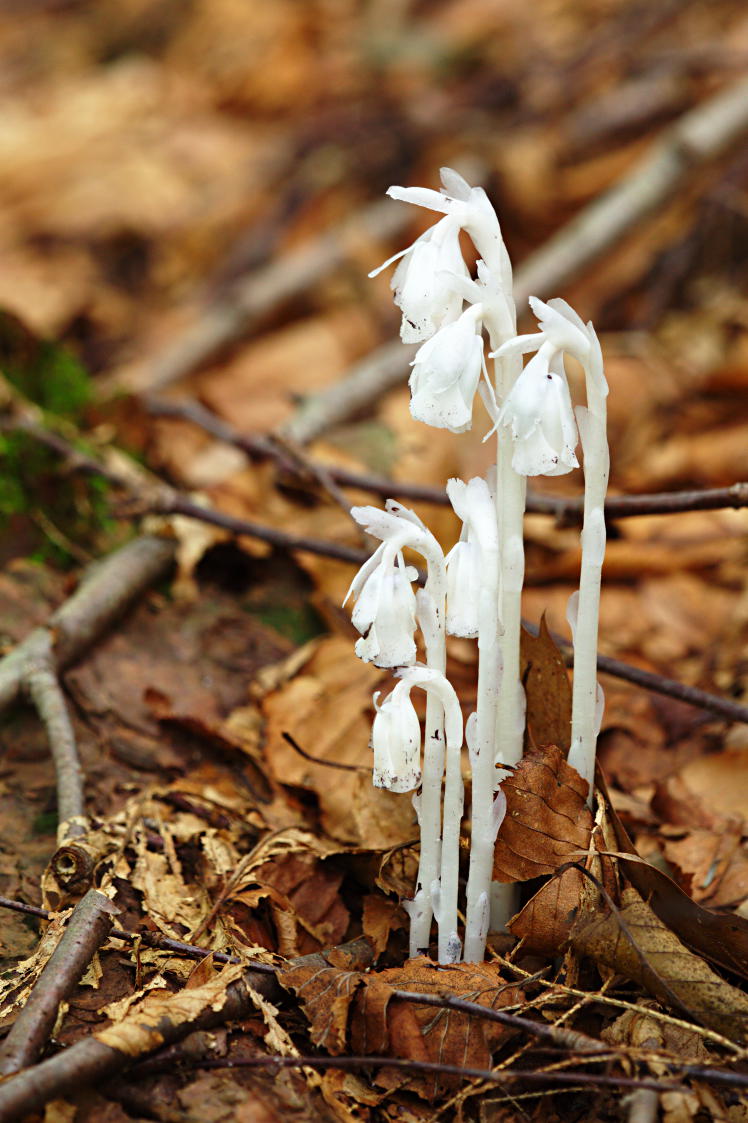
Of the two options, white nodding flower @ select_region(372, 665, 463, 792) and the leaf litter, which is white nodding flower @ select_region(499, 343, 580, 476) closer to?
white nodding flower @ select_region(372, 665, 463, 792)

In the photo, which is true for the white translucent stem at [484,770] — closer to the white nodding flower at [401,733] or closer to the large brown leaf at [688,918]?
the white nodding flower at [401,733]

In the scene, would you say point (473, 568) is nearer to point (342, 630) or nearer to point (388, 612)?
point (388, 612)

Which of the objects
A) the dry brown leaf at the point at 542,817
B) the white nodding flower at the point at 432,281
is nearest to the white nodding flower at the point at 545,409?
the white nodding flower at the point at 432,281

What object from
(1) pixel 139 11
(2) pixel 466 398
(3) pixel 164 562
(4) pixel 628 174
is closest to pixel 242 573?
(3) pixel 164 562

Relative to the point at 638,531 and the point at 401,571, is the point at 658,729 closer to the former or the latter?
the point at 638,531

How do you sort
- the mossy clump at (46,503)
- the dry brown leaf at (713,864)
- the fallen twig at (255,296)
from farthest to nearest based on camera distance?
the fallen twig at (255,296)
the mossy clump at (46,503)
the dry brown leaf at (713,864)
